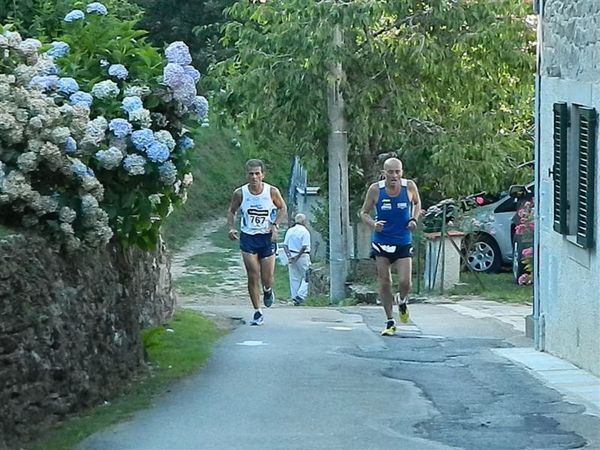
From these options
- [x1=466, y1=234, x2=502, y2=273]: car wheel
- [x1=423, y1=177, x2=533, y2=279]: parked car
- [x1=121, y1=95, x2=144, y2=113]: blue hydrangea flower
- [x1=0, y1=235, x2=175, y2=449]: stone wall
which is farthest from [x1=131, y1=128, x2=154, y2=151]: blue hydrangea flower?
[x1=466, y1=234, x2=502, y2=273]: car wheel

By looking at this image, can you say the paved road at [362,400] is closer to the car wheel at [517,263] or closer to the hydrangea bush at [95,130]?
the hydrangea bush at [95,130]

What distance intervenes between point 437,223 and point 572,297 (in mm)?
9872

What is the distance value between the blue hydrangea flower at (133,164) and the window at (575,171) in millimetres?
3601

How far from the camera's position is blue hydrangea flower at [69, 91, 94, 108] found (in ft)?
28.7

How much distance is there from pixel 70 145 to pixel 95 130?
1.01 ft

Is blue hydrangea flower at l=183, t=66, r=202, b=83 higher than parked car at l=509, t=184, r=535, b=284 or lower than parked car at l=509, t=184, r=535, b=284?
higher

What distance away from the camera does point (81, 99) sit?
8.80 metres

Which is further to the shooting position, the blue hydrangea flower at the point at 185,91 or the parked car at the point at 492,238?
the parked car at the point at 492,238

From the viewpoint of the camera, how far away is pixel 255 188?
44.2 ft

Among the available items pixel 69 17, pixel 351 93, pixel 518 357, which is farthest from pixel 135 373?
pixel 351 93

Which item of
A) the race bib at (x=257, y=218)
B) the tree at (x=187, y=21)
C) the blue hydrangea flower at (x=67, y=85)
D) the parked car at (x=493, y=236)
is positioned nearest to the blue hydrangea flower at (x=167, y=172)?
the blue hydrangea flower at (x=67, y=85)

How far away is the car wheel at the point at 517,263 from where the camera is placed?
1925 centimetres

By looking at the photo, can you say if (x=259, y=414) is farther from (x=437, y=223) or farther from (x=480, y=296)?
(x=437, y=223)

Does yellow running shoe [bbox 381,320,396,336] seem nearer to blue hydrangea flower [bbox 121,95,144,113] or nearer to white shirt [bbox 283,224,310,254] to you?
blue hydrangea flower [bbox 121,95,144,113]
